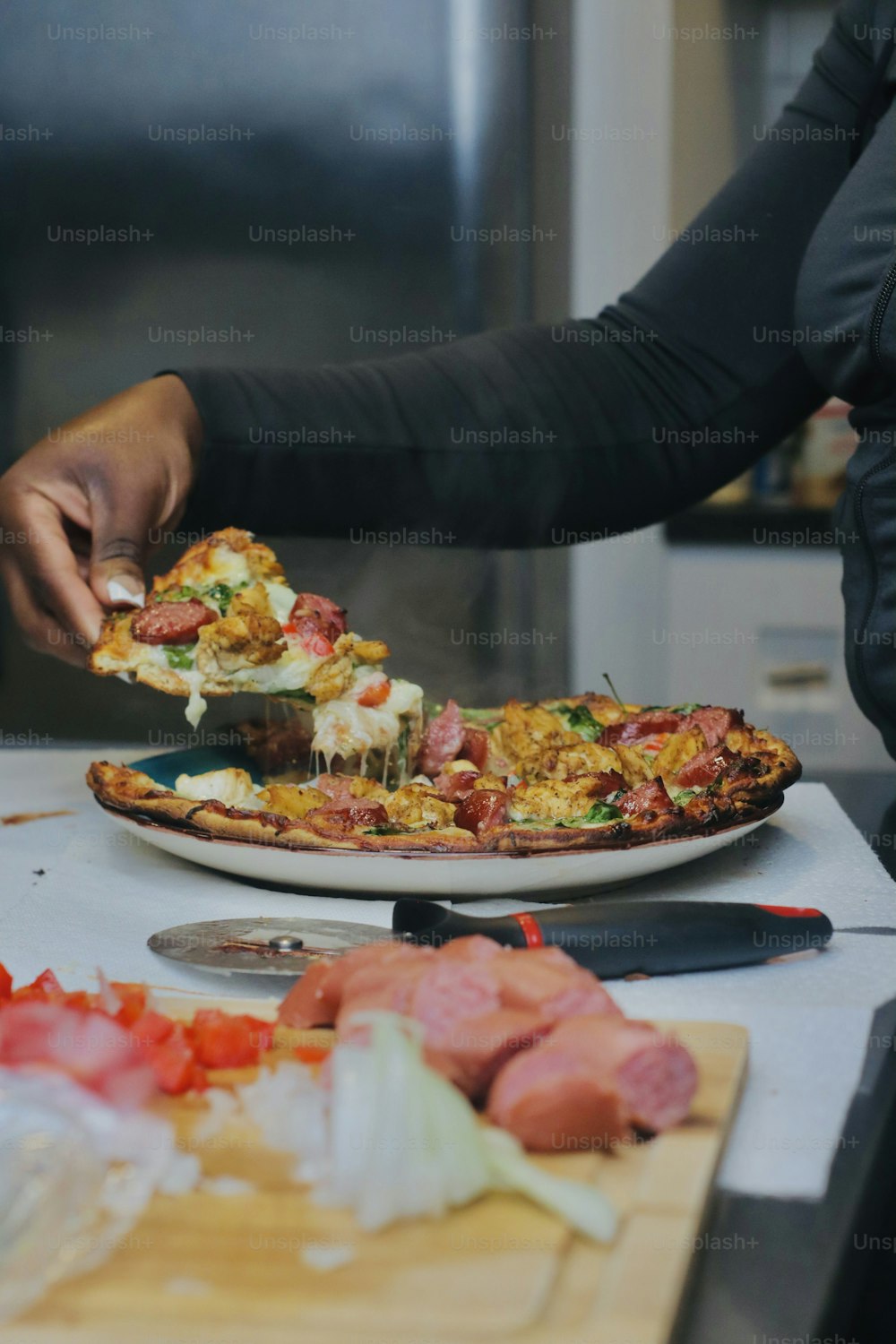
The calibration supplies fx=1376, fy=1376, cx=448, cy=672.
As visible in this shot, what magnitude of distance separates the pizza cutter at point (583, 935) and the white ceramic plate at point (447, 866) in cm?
6

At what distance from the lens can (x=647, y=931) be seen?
0.74 meters

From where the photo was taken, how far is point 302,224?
243 cm

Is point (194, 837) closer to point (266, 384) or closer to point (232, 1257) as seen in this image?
point (232, 1257)

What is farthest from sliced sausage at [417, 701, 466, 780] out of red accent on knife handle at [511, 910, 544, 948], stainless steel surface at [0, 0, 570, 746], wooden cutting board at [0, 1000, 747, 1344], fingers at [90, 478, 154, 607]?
stainless steel surface at [0, 0, 570, 746]

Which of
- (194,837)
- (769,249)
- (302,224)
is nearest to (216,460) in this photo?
(194,837)

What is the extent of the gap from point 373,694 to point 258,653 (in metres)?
0.09

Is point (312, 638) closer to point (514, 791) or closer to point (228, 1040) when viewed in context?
point (514, 791)

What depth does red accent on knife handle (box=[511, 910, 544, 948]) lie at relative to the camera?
2.32 feet

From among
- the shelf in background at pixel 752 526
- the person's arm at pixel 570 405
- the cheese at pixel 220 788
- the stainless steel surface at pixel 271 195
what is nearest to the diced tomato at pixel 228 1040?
the cheese at pixel 220 788

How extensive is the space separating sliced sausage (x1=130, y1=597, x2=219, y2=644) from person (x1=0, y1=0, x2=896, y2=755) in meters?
0.05

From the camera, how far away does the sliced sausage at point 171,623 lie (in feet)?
3.28

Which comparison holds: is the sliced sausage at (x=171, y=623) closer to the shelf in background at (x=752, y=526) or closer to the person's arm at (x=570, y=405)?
the person's arm at (x=570, y=405)

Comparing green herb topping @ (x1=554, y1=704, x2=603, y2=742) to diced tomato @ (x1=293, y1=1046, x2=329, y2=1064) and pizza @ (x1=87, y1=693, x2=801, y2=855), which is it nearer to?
pizza @ (x1=87, y1=693, x2=801, y2=855)

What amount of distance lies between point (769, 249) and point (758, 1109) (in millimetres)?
1050
